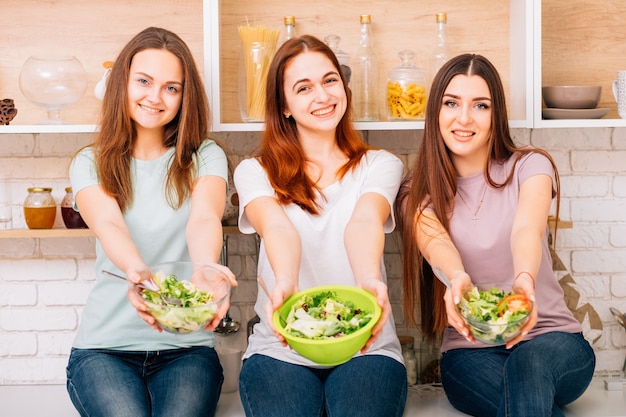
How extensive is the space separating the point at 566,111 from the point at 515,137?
290 millimetres

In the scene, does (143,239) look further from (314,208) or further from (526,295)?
(526,295)

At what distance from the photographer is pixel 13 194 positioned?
2.31m

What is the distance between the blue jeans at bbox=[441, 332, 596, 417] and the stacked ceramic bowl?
0.59 meters

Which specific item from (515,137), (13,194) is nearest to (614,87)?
(515,137)

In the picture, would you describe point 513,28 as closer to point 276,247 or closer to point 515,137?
point 515,137

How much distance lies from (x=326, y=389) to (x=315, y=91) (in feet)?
2.40

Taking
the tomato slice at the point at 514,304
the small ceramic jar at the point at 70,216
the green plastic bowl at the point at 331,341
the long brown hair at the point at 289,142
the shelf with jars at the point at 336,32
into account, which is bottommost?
the green plastic bowl at the point at 331,341

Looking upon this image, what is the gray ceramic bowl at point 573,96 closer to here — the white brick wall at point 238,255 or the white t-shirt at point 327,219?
the white brick wall at point 238,255

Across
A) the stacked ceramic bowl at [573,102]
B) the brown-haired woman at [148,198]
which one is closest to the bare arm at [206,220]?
the brown-haired woman at [148,198]

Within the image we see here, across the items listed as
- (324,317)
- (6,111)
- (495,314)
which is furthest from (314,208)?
(6,111)

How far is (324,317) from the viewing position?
5.00 feet

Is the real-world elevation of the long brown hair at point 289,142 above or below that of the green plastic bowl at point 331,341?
above

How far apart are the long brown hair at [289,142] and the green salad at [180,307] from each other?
43 centimetres

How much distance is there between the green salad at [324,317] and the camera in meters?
1.48
